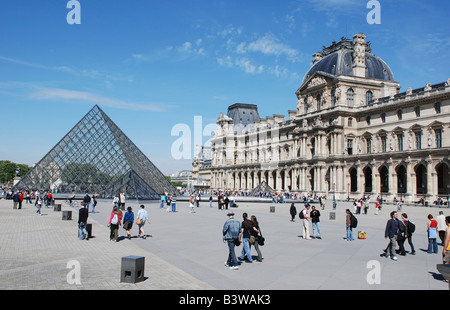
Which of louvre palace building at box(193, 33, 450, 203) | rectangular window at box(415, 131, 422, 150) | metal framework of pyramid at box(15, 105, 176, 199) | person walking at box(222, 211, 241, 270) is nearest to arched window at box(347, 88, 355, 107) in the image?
louvre palace building at box(193, 33, 450, 203)

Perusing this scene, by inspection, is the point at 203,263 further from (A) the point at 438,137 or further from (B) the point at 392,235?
(A) the point at 438,137

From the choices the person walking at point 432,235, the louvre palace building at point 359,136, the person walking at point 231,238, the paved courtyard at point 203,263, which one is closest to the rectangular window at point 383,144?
the louvre palace building at point 359,136

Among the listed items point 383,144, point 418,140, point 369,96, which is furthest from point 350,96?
point 418,140

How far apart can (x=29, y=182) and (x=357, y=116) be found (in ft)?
143

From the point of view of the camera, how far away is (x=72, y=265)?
9.52 meters

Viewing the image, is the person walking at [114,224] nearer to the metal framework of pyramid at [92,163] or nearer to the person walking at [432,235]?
the person walking at [432,235]

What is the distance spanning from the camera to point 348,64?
59156 millimetres

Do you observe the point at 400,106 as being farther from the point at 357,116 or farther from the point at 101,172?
the point at 101,172

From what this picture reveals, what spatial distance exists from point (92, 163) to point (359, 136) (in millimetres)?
36335

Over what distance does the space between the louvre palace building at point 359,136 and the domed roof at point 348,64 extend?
0.48ft

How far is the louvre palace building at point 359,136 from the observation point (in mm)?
44531

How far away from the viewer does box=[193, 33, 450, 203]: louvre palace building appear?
1753 inches

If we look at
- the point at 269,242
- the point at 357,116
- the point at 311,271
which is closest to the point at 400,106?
the point at 357,116
